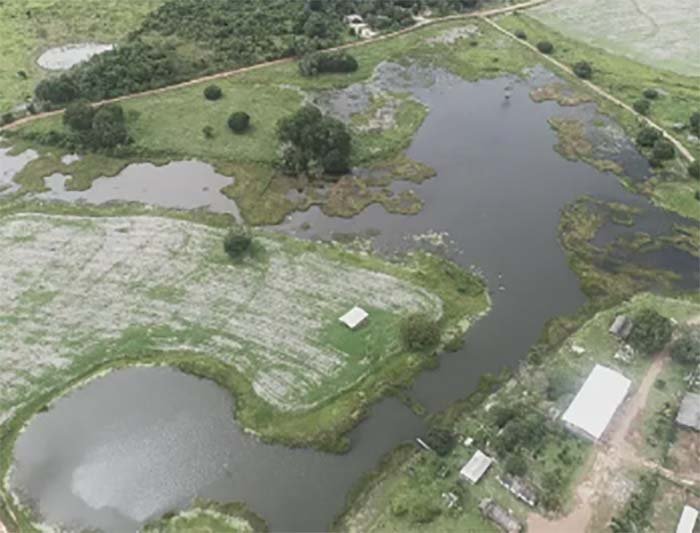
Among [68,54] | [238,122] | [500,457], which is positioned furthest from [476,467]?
[68,54]

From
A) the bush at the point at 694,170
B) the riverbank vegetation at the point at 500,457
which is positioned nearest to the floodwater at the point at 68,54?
the riverbank vegetation at the point at 500,457

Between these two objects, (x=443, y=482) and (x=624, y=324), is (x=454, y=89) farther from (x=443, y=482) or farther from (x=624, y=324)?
(x=443, y=482)

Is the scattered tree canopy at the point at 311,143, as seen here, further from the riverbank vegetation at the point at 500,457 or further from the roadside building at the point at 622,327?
the roadside building at the point at 622,327

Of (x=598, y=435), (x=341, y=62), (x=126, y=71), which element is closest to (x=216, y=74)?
(x=126, y=71)

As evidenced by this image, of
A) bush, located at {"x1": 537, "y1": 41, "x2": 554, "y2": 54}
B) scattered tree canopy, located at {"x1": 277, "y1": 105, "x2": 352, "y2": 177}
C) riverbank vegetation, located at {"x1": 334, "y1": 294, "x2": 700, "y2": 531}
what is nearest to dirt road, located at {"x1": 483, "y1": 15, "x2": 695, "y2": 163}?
bush, located at {"x1": 537, "y1": 41, "x2": 554, "y2": 54}

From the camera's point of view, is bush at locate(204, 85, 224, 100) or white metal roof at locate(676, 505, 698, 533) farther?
bush at locate(204, 85, 224, 100)

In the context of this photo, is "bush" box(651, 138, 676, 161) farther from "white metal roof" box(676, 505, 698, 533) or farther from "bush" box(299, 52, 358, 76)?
"white metal roof" box(676, 505, 698, 533)

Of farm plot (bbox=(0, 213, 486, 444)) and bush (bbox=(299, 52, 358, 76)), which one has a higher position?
bush (bbox=(299, 52, 358, 76))
